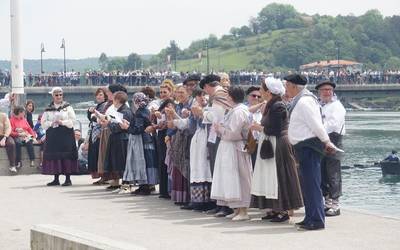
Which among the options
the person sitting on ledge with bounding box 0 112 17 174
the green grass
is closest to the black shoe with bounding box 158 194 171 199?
the person sitting on ledge with bounding box 0 112 17 174

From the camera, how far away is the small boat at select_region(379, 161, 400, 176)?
36.9 metres

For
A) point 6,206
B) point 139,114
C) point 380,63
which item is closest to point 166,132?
point 139,114

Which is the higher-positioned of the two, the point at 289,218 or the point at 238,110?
the point at 238,110

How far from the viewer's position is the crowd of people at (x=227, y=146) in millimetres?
9906

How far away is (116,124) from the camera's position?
1372 cm

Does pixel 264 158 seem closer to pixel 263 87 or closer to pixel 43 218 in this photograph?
pixel 263 87

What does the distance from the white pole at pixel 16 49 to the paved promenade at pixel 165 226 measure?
23.3 ft

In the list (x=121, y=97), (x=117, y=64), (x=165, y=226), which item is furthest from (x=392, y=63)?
(x=165, y=226)

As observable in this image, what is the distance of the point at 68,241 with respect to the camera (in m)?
8.31

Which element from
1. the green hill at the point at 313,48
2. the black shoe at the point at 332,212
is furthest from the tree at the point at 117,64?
the black shoe at the point at 332,212

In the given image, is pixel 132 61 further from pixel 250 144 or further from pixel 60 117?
pixel 250 144

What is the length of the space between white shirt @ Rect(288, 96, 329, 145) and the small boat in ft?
90.4

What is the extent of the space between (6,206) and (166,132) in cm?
220

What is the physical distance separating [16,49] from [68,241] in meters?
12.7
